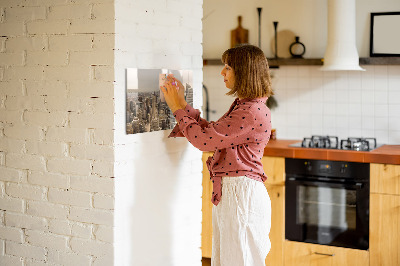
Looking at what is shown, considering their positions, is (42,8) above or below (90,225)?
above

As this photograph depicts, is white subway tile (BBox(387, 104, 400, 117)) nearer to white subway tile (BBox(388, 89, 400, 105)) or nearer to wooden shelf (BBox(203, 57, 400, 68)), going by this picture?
white subway tile (BBox(388, 89, 400, 105))

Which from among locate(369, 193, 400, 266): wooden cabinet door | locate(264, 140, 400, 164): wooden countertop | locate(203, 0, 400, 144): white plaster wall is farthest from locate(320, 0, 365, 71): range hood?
Result: locate(369, 193, 400, 266): wooden cabinet door

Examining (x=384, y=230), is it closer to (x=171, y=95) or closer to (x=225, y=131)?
(x=225, y=131)

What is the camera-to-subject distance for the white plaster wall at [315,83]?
15.0 feet

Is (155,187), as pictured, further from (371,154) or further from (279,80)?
(279,80)

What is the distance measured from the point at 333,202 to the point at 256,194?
1.61 m

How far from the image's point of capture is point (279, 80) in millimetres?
4934


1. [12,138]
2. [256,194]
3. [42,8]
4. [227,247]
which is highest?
[42,8]

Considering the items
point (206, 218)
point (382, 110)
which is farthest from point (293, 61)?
point (206, 218)

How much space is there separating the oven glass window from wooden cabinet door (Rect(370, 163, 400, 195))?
174 millimetres

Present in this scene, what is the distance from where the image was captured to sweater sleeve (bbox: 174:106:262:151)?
265cm

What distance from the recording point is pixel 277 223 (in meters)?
4.33

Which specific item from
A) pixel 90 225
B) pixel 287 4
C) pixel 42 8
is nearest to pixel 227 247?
pixel 90 225

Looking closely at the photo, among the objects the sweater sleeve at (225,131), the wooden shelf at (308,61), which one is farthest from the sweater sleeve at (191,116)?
the wooden shelf at (308,61)
